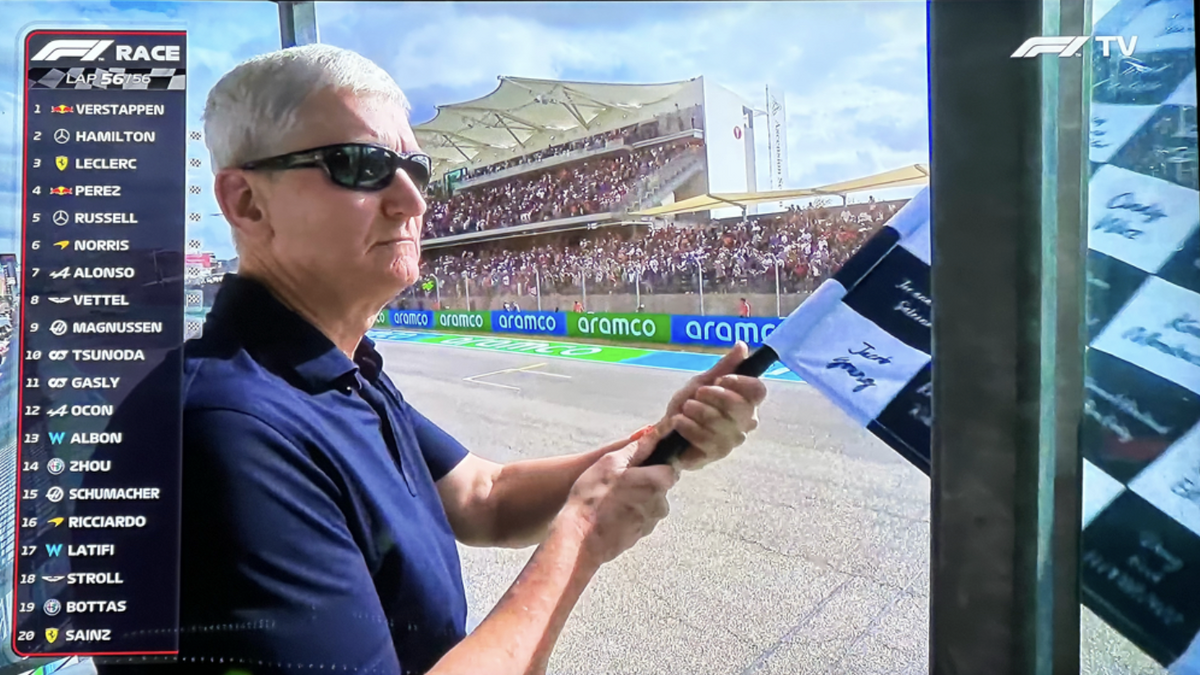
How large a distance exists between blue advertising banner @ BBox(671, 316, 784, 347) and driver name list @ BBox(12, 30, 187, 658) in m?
0.81

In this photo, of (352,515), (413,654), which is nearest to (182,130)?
(352,515)

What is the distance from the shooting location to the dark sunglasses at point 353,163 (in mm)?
1059

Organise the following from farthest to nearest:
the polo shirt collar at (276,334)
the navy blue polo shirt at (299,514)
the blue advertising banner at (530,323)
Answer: the blue advertising banner at (530,323)
the polo shirt collar at (276,334)
the navy blue polo shirt at (299,514)

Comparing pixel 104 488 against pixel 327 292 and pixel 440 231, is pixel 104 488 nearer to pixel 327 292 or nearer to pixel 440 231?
pixel 327 292

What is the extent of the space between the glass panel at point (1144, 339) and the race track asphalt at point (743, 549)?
11 centimetres

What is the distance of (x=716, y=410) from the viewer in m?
1.18

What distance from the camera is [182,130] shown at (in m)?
1.15

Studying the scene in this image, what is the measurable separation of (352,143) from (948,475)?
3.67 ft

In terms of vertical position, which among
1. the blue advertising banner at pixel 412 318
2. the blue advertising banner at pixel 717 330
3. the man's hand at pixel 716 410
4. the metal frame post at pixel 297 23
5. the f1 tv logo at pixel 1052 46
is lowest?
the man's hand at pixel 716 410

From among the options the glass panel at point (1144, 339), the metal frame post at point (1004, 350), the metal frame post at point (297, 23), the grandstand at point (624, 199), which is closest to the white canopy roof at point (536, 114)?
the grandstand at point (624, 199)

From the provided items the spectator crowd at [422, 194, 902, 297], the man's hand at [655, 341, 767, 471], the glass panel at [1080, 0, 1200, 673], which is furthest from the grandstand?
the glass panel at [1080, 0, 1200, 673]

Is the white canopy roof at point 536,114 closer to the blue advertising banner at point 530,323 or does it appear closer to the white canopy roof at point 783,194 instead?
the white canopy roof at point 783,194

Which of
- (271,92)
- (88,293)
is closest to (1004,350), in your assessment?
(271,92)

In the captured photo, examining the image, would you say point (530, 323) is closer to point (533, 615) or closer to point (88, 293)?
point (533, 615)
